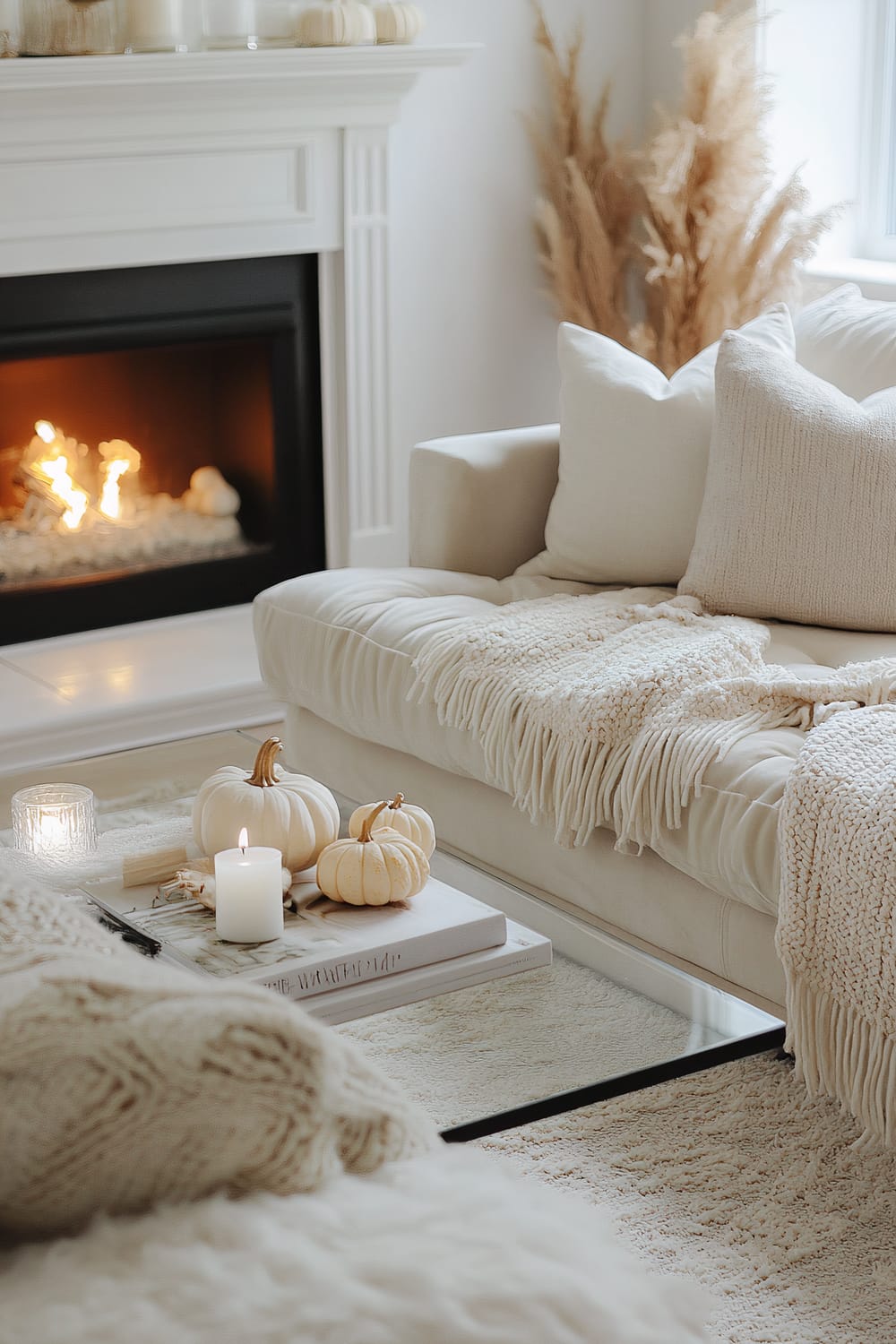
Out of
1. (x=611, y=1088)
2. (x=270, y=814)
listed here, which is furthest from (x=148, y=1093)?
(x=270, y=814)

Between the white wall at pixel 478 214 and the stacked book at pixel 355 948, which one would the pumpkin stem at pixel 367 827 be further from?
the white wall at pixel 478 214

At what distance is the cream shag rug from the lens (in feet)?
4.43

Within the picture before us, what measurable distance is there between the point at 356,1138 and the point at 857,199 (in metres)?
3.63

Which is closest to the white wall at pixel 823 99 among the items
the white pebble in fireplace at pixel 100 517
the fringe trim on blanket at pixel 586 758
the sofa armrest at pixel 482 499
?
the sofa armrest at pixel 482 499

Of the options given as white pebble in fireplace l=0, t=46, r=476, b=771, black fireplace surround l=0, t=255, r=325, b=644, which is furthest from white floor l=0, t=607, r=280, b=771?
black fireplace surround l=0, t=255, r=325, b=644

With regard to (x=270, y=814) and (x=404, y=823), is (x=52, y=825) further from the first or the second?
(x=404, y=823)

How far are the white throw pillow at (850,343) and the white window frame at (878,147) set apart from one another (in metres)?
1.28

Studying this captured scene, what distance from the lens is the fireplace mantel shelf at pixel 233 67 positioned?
2947 mm

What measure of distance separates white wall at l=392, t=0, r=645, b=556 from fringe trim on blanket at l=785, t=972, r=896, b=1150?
236cm

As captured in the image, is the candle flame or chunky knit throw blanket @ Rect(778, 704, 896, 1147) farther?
the candle flame

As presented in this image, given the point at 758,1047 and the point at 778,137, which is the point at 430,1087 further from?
the point at 778,137

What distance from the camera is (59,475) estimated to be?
3.52 m

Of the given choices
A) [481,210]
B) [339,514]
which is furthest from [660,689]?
[481,210]

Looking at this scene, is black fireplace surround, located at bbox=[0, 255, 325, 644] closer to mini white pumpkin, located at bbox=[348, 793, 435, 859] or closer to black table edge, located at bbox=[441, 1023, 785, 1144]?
mini white pumpkin, located at bbox=[348, 793, 435, 859]
